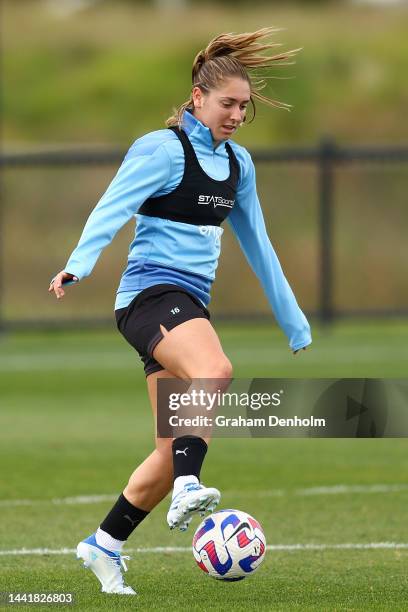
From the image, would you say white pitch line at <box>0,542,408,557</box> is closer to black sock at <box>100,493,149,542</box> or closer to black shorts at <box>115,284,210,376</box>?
black sock at <box>100,493,149,542</box>

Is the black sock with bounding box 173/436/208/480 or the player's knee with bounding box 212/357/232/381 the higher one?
the player's knee with bounding box 212/357/232/381

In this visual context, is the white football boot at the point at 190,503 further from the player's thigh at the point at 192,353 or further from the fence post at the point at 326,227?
the fence post at the point at 326,227

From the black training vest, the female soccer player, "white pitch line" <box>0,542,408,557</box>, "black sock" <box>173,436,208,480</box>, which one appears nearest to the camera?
"black sock" <box>173,436,208,480</box>

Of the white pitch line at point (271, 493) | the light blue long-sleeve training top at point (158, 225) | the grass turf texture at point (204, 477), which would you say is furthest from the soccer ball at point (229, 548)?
the white pitch line at point (271, 493)

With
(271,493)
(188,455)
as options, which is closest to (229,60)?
(188,455)

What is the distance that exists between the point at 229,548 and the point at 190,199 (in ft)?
4.62

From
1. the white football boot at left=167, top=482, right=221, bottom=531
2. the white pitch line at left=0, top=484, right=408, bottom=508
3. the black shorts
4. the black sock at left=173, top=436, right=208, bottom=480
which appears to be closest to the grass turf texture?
the white pitch line at left=0, top=484, right=408, bottom=508

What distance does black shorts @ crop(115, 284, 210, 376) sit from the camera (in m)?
5.77

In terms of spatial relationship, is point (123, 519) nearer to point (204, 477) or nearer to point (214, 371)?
point (214, 371)

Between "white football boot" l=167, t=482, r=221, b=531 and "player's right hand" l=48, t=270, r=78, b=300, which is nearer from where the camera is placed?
"white football boot" l=167, t=482, r=221, b=531

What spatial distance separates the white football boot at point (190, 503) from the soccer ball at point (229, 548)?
0.39 metres

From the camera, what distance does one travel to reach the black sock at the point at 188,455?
5598 millimetres

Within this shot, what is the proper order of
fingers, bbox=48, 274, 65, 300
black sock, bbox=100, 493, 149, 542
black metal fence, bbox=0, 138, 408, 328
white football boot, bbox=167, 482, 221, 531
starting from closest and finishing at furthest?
white football boot, bbox=167, 482, 221, 531
fingers, bbox=48, 274, 65, 300
black sock, bbox=100, 493, 149, 542
black metal fence, bbox=0, 138, 408, 328

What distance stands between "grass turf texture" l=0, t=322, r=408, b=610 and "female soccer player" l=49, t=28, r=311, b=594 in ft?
1.52
